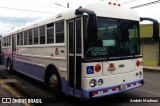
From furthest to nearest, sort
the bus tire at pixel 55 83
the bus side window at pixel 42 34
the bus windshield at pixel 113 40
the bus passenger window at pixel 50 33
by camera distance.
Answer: the bus side window at pixel 42 34 < the bus passenger window at pixel 50 33 < the bus tire at pixel 55 83 < the bus windshield at pixel 113 40

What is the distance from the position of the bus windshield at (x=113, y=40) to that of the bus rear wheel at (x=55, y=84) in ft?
6.45

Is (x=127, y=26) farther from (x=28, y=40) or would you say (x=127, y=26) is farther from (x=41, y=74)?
(x=28, y=40)

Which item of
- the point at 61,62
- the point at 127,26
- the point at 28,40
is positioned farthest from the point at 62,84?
the point at 28,40

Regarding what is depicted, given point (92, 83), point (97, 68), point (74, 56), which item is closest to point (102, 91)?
point (92, 83)

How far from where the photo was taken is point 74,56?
22.7ft

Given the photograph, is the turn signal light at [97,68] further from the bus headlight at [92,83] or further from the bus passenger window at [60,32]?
the bus passenger window at [60,32]

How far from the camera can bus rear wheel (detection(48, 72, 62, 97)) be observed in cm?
799

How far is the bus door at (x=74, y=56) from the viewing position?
6.69 meters

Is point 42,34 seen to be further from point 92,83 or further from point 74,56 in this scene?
point 92,83

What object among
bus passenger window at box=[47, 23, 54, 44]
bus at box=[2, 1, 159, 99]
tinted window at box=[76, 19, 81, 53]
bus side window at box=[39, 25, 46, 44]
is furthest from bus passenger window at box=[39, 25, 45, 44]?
tinted window at box=[76, 19, 81, 53]

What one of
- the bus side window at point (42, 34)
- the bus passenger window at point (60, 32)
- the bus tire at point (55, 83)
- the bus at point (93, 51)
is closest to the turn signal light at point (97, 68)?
the bus at point (93, 51)

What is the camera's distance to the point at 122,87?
23.2ft

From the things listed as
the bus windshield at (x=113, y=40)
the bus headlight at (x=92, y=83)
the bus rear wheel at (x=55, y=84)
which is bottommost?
the bus rear wheel at (x=55, y=84)

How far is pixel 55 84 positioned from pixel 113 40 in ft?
8.66
